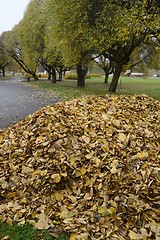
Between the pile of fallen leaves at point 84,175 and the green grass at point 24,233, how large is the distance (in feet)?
0.26

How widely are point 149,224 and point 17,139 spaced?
96.9 inches

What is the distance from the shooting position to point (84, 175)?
3.30 meters

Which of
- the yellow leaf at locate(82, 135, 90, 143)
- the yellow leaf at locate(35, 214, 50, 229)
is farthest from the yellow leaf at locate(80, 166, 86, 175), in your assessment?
the yellow leaf at locate(35, 214, 50, 229)

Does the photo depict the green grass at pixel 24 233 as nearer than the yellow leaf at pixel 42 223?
Yes

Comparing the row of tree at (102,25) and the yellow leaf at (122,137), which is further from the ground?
the row of tree at (102,25)

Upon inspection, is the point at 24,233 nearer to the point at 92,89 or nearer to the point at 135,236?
the point at 135,236

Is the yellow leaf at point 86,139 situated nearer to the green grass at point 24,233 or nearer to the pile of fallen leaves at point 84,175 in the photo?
the pile of fallen leaves at point 84,175

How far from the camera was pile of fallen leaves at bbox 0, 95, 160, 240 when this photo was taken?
2744mm

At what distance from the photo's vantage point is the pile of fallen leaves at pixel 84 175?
108 inches

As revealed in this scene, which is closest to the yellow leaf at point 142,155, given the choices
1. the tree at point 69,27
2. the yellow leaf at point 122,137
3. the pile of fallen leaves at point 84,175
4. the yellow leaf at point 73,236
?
the pile of fallen leaves at point 84,175

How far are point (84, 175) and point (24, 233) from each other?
1.00m

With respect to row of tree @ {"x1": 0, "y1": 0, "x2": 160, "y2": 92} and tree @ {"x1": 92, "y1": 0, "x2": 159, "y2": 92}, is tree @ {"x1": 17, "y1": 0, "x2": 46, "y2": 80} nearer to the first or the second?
row of tree @ {"x1": 0, "y1": 0, "x2": 160, "y2": 92}

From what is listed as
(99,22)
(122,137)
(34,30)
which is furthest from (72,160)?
(34,30)

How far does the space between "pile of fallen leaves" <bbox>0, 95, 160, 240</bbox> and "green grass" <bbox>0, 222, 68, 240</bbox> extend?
8 centimetres
